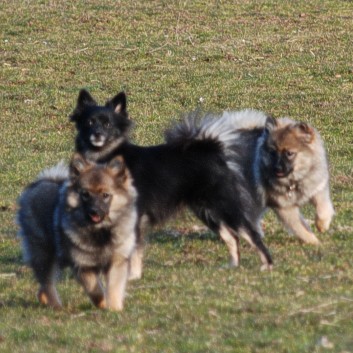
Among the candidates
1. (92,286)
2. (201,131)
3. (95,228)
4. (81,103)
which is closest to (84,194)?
(95,228)

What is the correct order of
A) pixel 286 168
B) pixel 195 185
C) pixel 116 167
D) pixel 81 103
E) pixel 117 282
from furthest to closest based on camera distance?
1. pixel 81 103
2. pixel 286 168
3. pixel 195 185
4. pixel 116 167
5. pixel 117 282

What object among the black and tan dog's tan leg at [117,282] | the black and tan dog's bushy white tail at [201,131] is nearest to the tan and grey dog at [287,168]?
the black and tan dog's bushy white tail at [201,131]

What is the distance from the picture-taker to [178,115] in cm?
1897

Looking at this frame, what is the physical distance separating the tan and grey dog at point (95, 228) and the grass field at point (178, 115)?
0.23 m

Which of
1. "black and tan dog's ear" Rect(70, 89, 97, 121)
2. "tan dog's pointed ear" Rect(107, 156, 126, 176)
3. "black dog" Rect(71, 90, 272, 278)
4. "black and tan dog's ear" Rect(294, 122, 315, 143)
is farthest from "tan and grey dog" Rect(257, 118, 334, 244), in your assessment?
"tan dog's pointed ear" Rect(107, 156, 126, 176)

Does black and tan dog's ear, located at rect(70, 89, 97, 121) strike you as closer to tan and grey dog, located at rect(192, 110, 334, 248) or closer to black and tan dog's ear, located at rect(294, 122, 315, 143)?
tan and grey dog, located at rect(192, 110, 334, 248)

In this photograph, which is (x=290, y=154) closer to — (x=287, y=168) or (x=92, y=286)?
(x=287, y=168)

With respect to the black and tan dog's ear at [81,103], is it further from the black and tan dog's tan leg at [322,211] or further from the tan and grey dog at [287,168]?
the black and tan dog's tan leg at [322,211]

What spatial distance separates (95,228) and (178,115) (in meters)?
10.6

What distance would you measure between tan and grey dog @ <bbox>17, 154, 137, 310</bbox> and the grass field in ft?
0.75

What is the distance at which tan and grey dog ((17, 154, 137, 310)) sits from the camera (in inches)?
332

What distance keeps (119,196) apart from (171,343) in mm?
1714

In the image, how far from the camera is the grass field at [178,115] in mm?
7648

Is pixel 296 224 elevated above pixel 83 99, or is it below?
below
